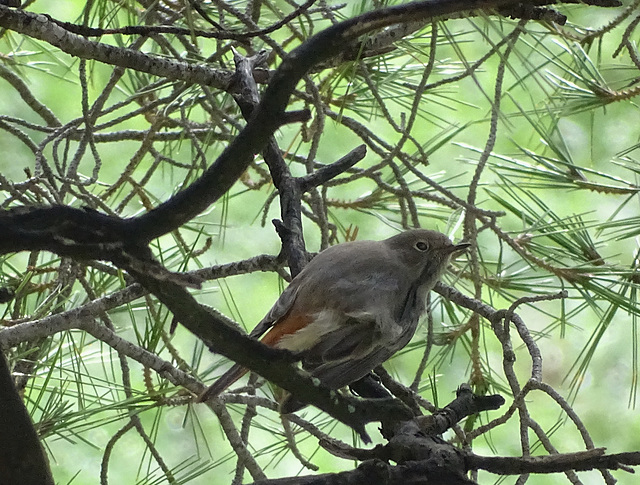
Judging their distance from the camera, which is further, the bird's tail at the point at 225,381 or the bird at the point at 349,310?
the bird at the point at 349,310

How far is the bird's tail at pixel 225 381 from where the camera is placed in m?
1.07

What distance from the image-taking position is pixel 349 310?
1286 millimetres

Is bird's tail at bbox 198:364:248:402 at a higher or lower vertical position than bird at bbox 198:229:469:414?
lower

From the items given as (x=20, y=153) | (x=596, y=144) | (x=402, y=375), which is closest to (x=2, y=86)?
(x=20, y=153)

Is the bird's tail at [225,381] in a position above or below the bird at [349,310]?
below

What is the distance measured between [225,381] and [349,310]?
28cm

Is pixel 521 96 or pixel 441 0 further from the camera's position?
pixel 521 96

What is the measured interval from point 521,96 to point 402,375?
1.39 metres

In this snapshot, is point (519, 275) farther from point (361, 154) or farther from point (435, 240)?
point (361, 154)

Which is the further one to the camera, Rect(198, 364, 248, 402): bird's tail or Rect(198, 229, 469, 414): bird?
Rect(198, 229, 469, 414): bird

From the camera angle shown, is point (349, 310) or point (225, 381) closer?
point (225, 381)

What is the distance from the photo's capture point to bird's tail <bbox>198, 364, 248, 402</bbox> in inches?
42.3

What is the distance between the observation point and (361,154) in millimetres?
1375

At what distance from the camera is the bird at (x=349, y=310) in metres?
1.19
